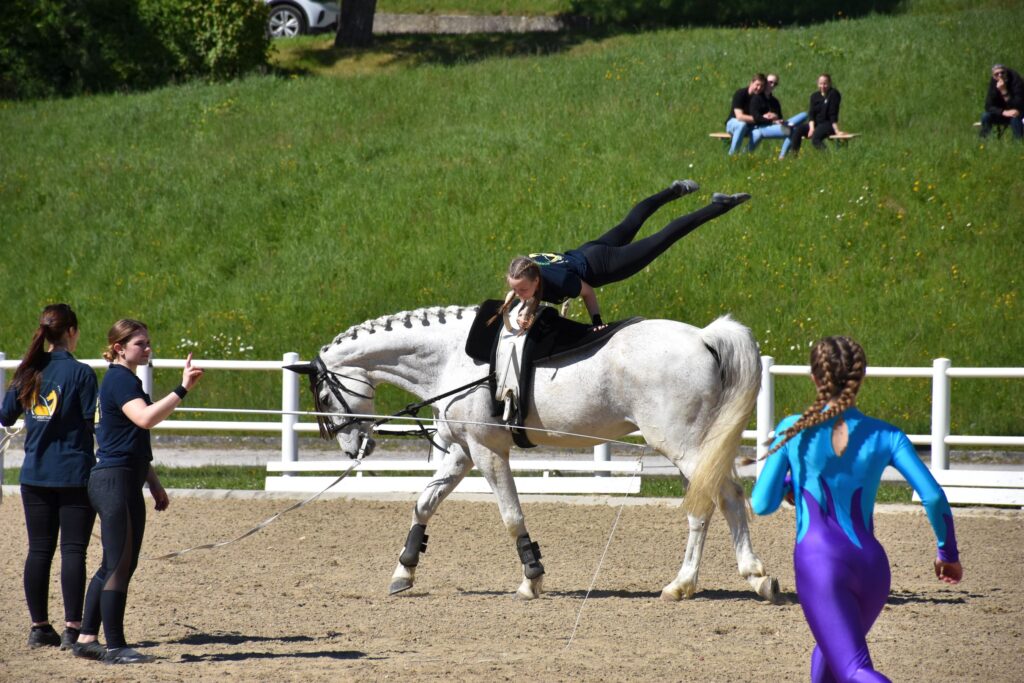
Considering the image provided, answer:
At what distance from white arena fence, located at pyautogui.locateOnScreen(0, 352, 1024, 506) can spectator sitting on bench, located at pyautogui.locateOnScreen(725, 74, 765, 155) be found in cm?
761

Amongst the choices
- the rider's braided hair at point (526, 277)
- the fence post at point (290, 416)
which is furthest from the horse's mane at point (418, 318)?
the fence post at point (290, 416)

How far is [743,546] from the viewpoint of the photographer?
6852 millimetres

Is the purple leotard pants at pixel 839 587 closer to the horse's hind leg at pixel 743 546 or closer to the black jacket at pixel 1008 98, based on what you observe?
the horse's hind leg at pixel 743 546

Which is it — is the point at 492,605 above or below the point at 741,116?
below

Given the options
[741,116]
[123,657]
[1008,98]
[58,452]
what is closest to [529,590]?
[123,657]

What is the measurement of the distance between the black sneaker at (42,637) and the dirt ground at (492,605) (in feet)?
0.26

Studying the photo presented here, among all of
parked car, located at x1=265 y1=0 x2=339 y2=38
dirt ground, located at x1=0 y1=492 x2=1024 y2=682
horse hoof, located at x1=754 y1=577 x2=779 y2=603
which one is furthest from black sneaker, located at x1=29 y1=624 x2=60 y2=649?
parked car, located at x1=265 y1=0 x2=339 y2=38

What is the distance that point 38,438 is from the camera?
583 cm

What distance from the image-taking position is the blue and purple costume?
12.6 ft

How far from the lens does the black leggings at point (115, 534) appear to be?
5.54m

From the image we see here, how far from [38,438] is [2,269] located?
13977mm

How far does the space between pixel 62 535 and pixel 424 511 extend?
2360 millimetres

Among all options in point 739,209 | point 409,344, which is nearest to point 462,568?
point 409,344

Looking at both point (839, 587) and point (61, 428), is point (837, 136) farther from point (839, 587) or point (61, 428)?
point (839, 587)
